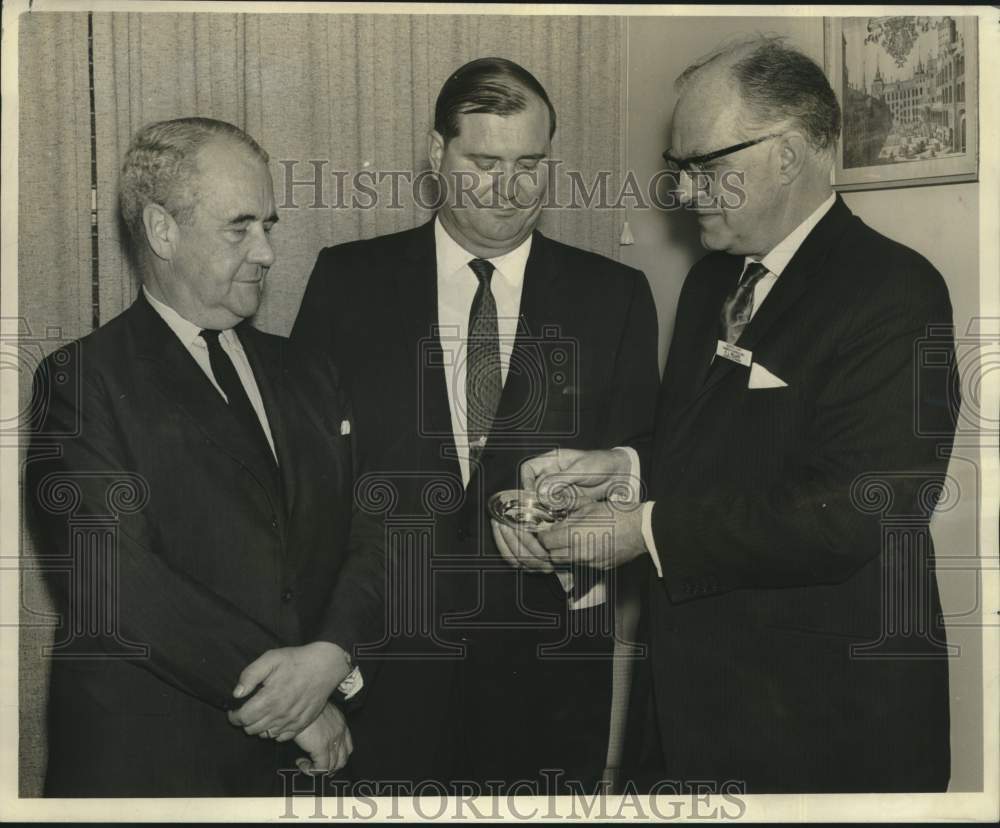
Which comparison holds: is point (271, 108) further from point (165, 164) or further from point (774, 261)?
point (774, 261)

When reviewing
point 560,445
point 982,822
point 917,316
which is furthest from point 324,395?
point 982,822

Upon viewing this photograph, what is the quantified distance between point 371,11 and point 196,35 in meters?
0.40

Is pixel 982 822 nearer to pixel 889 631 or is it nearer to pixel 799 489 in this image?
pixel 889 631

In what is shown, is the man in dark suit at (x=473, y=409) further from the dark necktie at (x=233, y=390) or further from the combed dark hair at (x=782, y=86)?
the combed dark hair at (x=782, y=86)

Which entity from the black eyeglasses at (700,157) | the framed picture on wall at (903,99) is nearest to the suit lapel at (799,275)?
the framed picture on wall at (903,99)

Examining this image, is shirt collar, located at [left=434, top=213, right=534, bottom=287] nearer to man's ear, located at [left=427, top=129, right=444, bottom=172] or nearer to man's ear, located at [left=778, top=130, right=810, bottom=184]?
man's ear, located at [left=427, top=129, right=444, bottom=172]

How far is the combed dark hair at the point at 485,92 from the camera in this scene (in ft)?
8.20

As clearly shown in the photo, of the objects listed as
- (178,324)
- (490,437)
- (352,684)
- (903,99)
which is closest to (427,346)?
(490,437)

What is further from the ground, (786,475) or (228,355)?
(228,355)

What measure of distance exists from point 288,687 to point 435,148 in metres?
1.26

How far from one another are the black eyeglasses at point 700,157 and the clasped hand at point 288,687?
1344 millimetres

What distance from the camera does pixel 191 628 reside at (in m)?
2.45

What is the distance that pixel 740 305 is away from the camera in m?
2.54

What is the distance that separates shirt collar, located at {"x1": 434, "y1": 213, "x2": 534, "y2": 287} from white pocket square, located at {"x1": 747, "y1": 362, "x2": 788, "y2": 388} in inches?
22.3
